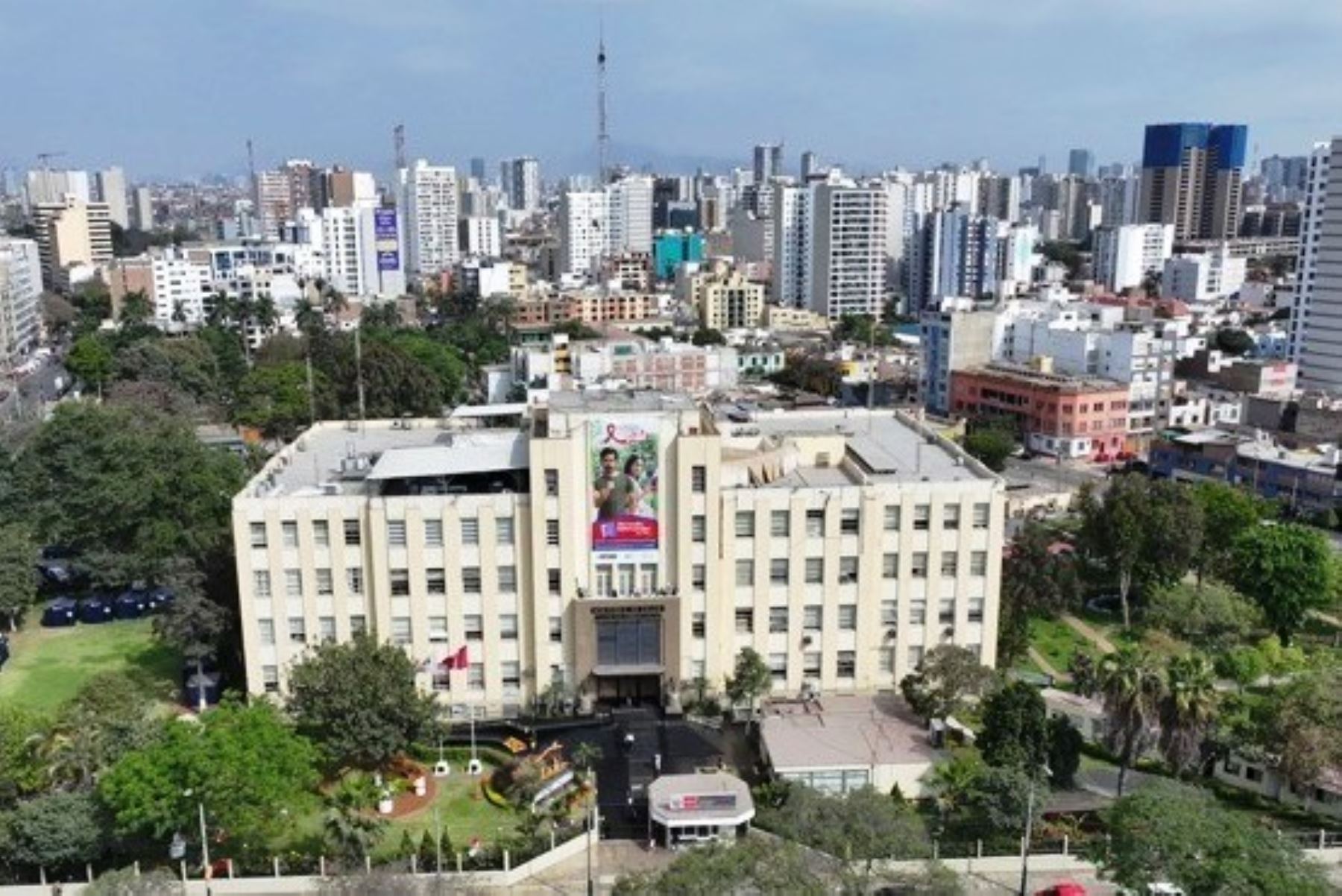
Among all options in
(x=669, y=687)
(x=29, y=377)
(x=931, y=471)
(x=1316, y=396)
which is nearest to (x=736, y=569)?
(x=669, y=687)

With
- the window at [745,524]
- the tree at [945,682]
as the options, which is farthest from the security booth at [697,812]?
the window at [745,524]

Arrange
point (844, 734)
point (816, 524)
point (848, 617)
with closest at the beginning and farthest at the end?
point (844, 734) → point (816, 524) → point (848, 617)

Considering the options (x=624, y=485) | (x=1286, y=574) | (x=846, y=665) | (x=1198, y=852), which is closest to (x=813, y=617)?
(x=846, y=665)

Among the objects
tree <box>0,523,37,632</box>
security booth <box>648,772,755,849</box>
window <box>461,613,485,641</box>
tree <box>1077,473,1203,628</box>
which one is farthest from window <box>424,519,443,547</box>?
tree <box>1077,473,1203,628</box>

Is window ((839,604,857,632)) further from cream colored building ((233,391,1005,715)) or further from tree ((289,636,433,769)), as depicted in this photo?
tree ((289,636,433,769))

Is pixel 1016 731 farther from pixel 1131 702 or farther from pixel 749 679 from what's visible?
pixel 749 679

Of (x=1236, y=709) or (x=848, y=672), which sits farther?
(x=848, y=672)

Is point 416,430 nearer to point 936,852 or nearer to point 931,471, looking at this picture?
point 931,471
